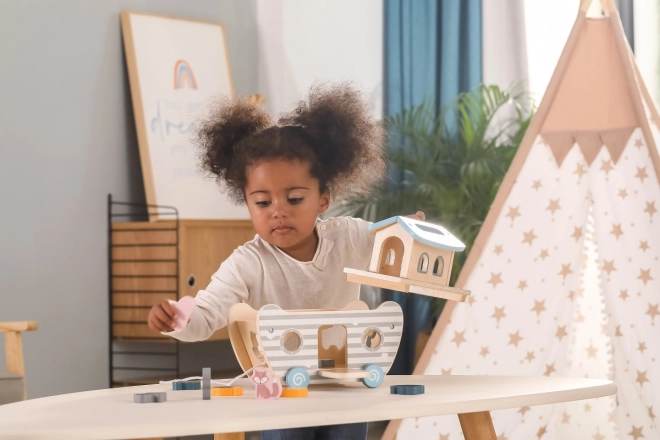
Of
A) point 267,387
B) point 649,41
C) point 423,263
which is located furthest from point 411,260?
point 649,41

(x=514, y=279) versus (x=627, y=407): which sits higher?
(x=514, y=279)

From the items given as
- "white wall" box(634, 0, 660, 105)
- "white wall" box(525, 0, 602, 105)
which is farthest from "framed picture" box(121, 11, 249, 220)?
"white wall" box(634, 0, 660, 105)

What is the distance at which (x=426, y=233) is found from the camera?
1362 mm

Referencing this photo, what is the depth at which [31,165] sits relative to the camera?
309 cm

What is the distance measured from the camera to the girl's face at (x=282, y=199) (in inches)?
59.4

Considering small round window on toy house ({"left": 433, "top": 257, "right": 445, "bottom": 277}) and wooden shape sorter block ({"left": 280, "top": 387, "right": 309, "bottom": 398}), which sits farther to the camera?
small round window on toy house ({"left": 433, "top": 257, "right": 445, "bottom": 277})

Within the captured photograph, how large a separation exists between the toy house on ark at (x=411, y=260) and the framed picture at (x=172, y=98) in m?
1.91

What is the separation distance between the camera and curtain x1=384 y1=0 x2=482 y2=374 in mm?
3678

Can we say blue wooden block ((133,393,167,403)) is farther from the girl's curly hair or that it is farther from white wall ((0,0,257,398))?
white wall ((0,0,257,398))

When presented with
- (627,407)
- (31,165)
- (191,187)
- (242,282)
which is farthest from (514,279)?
(31,165)

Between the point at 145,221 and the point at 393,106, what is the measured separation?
3.78 ft

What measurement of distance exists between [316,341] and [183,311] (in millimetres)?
199

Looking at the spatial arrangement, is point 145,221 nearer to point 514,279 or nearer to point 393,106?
point 393,106

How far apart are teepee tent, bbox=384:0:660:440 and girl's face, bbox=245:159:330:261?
0.87 meters
